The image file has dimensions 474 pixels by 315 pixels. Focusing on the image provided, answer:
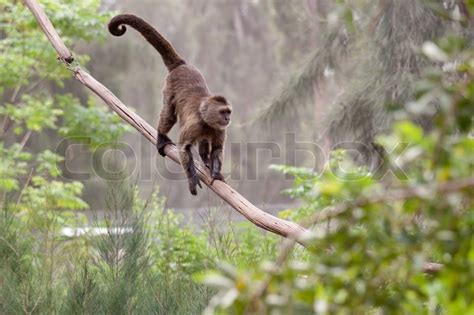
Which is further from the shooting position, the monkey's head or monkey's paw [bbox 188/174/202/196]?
the monkey's head

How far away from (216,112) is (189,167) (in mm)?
456

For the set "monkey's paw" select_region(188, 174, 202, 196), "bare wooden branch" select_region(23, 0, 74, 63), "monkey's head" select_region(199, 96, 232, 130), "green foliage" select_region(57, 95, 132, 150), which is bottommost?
"monkey's paw" select_region(188, 174, 202, 196)

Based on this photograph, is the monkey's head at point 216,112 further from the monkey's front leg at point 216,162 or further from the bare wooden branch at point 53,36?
the bare wooden branch at point 53,36

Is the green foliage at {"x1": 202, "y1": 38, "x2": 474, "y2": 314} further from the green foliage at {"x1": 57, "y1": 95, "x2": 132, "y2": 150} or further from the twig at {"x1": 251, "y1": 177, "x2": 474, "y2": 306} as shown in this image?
the green foliage at {"x1": 57, "y1": 95, "x2": 132, "y2": 150}

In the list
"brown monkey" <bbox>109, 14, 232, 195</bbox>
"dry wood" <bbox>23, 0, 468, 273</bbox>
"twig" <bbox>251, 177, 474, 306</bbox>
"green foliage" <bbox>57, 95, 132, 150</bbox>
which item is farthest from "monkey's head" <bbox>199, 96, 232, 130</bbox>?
"green foliage" <bbox>57, 95, 132, 150</bbox>

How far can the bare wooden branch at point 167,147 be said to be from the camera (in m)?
4.33

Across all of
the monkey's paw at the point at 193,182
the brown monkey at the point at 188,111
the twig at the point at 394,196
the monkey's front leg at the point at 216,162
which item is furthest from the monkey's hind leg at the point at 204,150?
the twig at the point at 394,196

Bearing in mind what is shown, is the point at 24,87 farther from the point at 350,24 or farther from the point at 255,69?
the point at 255,69

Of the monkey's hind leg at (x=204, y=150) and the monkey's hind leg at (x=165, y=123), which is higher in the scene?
the monkey's hind leg at (x=165, y=123)

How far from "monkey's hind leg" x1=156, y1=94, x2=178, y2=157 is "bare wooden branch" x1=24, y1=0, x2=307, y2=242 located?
0.04 meters

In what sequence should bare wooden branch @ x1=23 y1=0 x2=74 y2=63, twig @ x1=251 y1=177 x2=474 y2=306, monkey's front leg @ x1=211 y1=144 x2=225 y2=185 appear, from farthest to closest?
bare wooden branch @ x1=23 y1=0 x2=74 y2=63 → monkey's front leg @ x1=211 y1=144 x2=225 y2=185 → twig @ x1=251 y1=177 x2=474 y2=306

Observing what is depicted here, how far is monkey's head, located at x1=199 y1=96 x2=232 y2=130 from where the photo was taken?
5352 mm

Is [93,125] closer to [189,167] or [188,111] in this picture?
[188,111]

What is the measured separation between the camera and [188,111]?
18.5 ft
